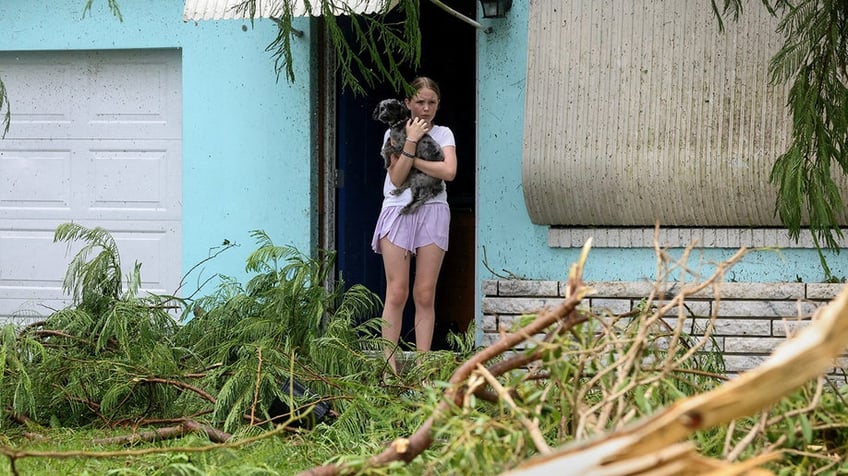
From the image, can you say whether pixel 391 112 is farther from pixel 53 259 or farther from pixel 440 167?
pixel 53 259

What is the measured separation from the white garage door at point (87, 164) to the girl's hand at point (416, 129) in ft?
8.00

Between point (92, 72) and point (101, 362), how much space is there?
3.94 m

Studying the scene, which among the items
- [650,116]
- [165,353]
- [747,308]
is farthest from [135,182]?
[747,308]

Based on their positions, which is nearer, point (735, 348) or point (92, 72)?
point (735, 348)

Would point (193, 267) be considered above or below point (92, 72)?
below

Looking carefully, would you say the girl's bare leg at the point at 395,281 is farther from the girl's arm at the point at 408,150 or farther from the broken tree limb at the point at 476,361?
the broken tree limb at the point at 476,361

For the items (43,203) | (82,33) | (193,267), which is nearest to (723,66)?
(193,267)

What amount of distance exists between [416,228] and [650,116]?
5.55ft

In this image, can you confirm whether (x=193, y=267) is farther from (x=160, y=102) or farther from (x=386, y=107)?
(x=386, y=107)

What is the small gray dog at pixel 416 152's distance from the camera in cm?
696

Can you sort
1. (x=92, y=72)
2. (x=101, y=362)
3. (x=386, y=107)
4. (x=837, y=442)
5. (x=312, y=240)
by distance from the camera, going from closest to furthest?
(x=837, y=442) → (x=101, y=362) → (x=386, y=107) → (x=312, y=240) → (x=92, y=72)

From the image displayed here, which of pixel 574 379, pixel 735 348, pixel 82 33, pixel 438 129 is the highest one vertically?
pixel 82 33

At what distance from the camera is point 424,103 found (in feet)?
22.9

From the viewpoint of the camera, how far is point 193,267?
8.23m
